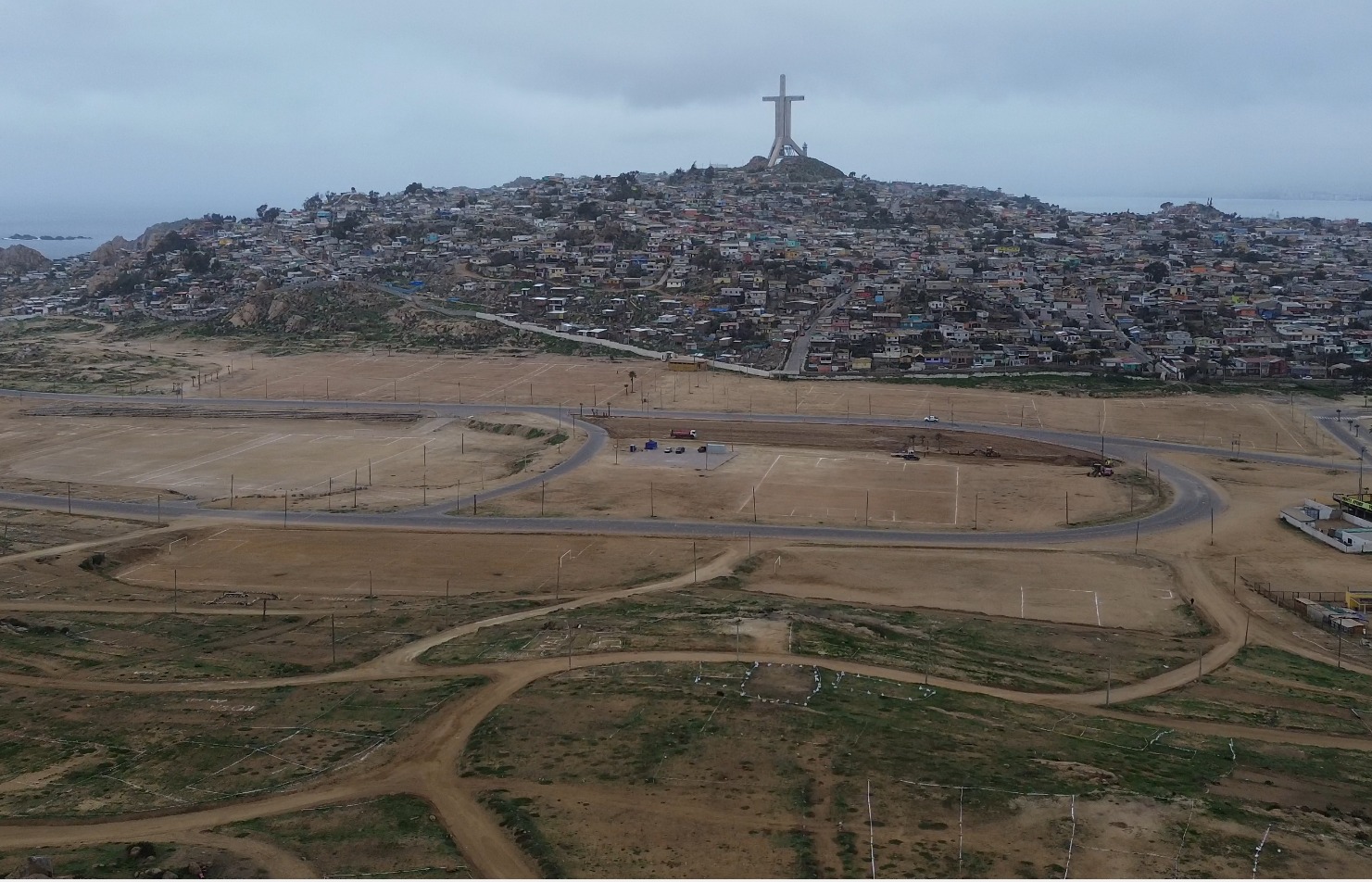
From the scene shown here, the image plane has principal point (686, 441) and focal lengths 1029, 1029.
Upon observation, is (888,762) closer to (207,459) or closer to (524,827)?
(524,827)

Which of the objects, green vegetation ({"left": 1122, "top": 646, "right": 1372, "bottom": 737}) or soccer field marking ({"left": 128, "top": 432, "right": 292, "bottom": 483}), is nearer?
green vegetation ({"left": 1122, "top": 646, "right": 1372, "bottom": 737})

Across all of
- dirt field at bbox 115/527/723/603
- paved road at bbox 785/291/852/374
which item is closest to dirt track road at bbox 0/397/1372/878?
dirt field at bbox 115/527/723/603

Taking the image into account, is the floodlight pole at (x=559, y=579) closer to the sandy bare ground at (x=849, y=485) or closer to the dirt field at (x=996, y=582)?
the sandy bare ground at (x=849, y=485)

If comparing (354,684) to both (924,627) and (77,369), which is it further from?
(77,369)

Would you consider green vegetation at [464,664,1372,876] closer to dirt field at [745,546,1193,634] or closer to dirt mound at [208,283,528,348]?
dirt field at [745,546,1193,634]

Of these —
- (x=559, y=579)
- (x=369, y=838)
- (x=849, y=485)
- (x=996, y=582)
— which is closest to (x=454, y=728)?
(x=369, y=838)

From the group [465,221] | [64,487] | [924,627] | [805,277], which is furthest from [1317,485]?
[465,221]

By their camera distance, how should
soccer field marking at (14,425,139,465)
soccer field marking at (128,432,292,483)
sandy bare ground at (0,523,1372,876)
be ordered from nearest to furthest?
sandy bare ground at (0,523,1372,876)
soccer field marking at (128,432,292,483)
soccer field marking at (14,425,139,465)
